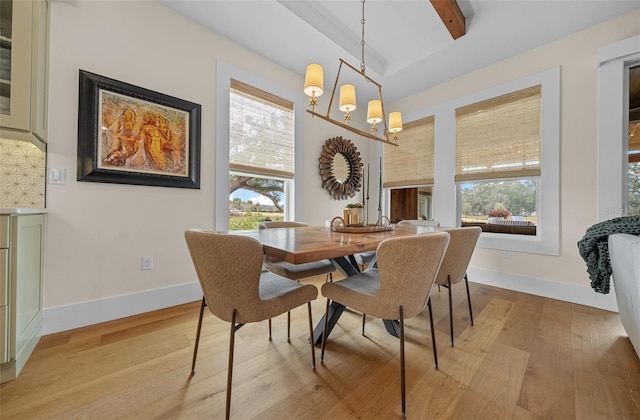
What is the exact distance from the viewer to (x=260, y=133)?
2.81 metres

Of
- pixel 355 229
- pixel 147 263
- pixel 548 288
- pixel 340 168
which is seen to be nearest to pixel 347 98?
pixel 355 229

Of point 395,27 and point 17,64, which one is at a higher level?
point 395,27

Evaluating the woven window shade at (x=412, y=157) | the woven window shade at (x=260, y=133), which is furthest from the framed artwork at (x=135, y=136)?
the woven window shade at (x=412, y=157)

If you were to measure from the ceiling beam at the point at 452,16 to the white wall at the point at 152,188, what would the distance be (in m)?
0.85

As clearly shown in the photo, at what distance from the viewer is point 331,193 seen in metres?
3.48

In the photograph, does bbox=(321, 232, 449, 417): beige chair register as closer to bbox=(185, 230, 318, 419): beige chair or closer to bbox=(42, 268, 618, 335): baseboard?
bbox=(185, 230, 318, 419): beige chair

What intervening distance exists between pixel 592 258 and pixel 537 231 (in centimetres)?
115

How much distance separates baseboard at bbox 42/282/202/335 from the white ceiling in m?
2.54

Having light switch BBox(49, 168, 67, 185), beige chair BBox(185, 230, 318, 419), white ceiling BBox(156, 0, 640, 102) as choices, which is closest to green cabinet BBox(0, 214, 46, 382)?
light switch BBox(49, 168, 67, 185)

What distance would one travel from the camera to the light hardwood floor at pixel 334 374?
1082 mm

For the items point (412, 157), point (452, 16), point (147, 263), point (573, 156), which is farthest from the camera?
point (412, 157)

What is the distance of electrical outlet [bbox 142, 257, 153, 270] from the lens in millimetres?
2055

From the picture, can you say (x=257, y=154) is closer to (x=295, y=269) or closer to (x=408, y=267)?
(x=295, y=269)

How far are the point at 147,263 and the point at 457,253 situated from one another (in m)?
2.45
